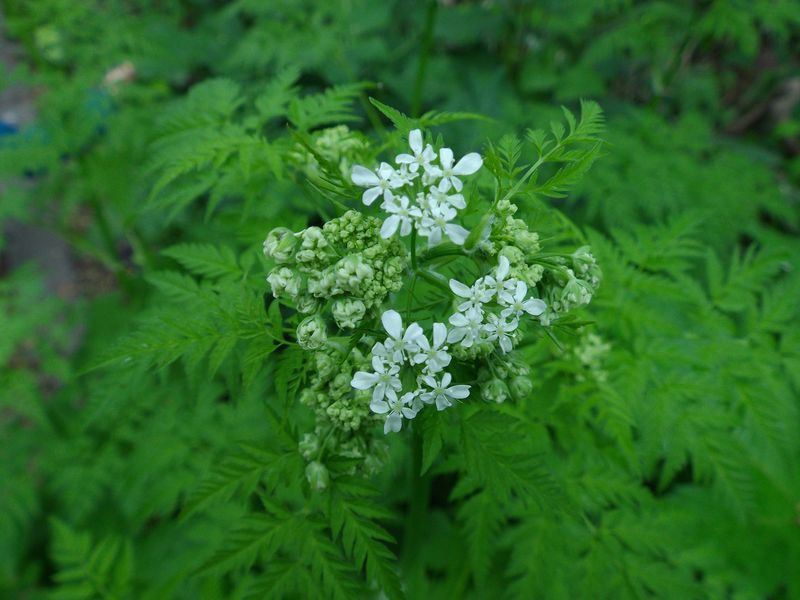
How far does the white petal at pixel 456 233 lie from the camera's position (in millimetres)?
1794

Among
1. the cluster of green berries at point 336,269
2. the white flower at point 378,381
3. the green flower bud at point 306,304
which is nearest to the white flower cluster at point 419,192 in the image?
the cluster of green berries at point 336,269

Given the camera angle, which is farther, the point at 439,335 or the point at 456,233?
the point at 456,233

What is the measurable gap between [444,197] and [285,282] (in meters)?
0.60

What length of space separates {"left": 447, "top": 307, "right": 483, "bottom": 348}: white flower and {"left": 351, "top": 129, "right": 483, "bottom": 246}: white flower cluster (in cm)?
27

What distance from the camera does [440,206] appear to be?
69.3 inches

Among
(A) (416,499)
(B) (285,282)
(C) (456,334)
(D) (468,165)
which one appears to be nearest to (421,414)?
(C) (456,334)

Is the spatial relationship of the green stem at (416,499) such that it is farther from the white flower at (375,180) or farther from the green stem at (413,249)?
the white flower at (375,180)

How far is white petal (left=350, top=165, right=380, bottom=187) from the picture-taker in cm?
177

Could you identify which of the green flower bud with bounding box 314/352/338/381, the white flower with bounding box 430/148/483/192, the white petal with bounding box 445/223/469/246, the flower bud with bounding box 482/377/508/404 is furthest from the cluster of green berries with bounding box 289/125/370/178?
the flower bud with bounding box 482/377/508/404

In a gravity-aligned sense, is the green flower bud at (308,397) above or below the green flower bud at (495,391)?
below

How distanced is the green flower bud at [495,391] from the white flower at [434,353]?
27 cm

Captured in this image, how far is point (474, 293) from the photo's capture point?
1749mm

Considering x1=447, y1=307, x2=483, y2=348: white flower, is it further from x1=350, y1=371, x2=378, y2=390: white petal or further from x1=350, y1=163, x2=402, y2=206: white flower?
x1=350, y1=163, x2=402, y2=206: white flower

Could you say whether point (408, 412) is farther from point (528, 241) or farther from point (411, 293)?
point (528, 241)
